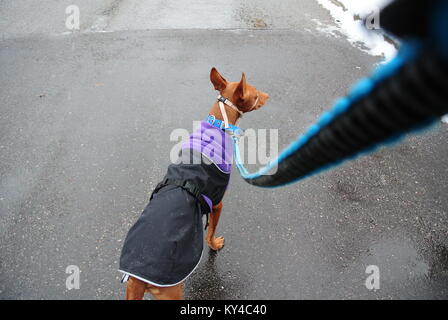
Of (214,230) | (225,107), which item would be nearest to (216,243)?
(214,230)

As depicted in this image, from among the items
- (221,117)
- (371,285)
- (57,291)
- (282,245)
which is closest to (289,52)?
(221,117)

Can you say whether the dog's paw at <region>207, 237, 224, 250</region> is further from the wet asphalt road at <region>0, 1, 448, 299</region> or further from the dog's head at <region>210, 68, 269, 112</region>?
the dog's head at <region>210, 68, 269, 112</region>

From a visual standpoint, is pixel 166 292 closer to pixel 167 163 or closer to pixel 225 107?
pixel 225 107

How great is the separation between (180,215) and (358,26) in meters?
5.75

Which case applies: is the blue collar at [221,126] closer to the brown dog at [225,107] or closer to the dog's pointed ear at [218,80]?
the brown dog at [225,107]

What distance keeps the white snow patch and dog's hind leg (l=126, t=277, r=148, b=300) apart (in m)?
5.21

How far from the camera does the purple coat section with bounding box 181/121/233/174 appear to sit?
2260 millimetres

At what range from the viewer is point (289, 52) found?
17.0 feet

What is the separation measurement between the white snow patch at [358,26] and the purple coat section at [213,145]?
4007mm

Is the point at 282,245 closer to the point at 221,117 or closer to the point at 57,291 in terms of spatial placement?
the point at 221,117

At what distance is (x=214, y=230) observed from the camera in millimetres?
2754

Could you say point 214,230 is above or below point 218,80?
below

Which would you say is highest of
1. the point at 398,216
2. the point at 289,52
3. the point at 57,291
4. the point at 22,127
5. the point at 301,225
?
the point at 289,52
